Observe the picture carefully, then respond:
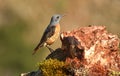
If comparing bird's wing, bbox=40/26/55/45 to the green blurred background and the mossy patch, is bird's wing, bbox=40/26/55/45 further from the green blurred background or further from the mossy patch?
the green blurred background

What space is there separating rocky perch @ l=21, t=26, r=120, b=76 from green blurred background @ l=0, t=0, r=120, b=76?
16.5m

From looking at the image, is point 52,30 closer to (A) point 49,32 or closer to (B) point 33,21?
(A) point 49,32

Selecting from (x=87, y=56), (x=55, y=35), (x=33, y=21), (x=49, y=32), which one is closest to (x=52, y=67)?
(x=87, y=56)

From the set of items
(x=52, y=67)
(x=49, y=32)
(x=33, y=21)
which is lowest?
(x=52, y=67)

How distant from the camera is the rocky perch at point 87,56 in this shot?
12.9m

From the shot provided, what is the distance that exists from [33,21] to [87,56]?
2581 cm

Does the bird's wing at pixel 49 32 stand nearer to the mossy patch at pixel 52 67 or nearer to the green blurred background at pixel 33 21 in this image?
the mossy patch at pixel 52 67

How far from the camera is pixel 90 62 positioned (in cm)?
1298

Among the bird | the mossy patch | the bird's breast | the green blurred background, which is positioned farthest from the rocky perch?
the green blurred background

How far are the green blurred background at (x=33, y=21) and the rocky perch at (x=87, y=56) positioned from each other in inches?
649

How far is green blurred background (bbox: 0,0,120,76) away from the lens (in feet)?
107

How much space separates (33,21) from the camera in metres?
38.7

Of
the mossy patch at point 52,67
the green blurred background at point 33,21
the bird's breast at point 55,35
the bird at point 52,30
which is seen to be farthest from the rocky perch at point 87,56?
the green blurred background at point 33,21

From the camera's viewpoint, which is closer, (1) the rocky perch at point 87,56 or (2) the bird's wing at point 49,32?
(1) the rocky perch at point 87,56
